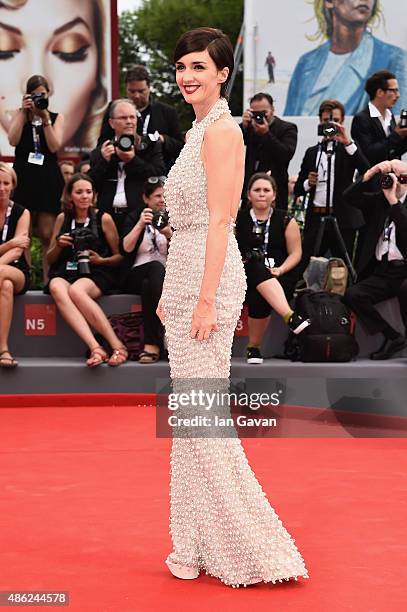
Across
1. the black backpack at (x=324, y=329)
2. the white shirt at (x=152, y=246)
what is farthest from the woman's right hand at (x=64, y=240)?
the black backpack at (x=324, y=329)

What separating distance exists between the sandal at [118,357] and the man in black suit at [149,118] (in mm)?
1594

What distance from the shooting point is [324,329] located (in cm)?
745

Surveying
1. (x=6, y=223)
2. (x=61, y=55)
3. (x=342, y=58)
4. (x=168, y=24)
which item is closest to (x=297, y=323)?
(x=6, y=223)

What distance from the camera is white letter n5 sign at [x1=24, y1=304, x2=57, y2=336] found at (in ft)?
26.3

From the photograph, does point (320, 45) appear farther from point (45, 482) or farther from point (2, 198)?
point (45, 482)

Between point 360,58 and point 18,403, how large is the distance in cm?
553

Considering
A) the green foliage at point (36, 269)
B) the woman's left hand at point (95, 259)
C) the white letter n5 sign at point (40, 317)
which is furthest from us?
the green foliage at point (36, 269)

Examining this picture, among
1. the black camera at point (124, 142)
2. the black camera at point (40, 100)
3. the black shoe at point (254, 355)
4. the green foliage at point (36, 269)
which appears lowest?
the black shoe at point (254, 355)

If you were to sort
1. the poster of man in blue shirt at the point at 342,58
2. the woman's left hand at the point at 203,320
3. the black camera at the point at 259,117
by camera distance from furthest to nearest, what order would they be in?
the poster of man in blue shirt at the point at 342,58
the black camera at the point at 259,117
the woman's left hand at the point at 203,320

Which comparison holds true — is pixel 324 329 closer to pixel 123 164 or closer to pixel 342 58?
pixel 123 164

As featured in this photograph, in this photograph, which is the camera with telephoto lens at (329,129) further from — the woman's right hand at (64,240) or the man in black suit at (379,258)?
the woman's right hand at (64,240)

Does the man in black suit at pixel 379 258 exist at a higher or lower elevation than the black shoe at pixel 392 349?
higher

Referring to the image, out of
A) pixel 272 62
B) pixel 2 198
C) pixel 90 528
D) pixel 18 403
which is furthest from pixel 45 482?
pixel 272 62

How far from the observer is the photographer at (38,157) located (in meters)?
8.28
